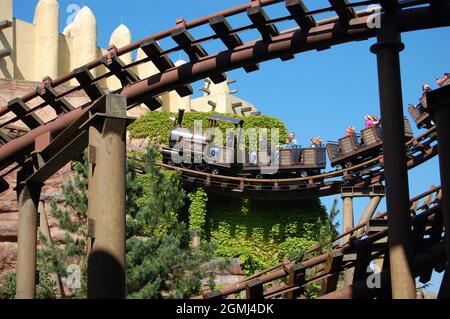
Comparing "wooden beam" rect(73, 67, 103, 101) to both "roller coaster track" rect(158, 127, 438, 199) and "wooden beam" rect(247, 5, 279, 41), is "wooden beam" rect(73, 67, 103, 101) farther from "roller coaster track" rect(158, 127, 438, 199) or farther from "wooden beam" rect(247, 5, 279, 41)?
"roller coaster track" rect(158, 127, 438, 199)

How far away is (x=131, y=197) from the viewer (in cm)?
1778

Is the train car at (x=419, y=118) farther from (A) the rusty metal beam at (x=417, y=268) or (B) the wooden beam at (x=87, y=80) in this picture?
(B) the wooden beam at (x=87, y=80)

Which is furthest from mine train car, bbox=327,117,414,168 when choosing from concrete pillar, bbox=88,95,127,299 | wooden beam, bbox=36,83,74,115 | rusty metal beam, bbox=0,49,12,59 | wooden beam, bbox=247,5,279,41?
concrete pillar, bbox=88,95,127,299

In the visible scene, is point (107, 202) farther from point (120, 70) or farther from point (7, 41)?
point (7, 41)

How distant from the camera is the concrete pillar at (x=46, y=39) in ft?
122

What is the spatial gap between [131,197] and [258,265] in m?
11.7

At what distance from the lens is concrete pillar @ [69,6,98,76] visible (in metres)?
38.8

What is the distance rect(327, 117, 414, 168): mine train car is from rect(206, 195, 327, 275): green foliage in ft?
9.89

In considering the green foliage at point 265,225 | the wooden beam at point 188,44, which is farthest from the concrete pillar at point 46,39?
the wooden beam at point 188,44

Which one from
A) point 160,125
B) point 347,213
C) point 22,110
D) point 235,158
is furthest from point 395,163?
point 160,125

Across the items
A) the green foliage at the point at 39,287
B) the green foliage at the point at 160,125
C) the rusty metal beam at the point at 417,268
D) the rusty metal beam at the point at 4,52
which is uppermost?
the rusty metal beam at the point at 4,52

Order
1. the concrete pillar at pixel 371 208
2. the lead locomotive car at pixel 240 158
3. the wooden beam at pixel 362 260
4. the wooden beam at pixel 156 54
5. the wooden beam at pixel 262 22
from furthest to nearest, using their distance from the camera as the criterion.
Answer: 1. the lead locomotive car at pixel 240 158
2. the concrete pillar at pixel 371 208
3. the wooden beam at pixel 362 260
4. the wooden beam at pixel 156 54
5. the wooden beam at pixel 262 22

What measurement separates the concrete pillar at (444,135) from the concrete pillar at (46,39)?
30996 millimetres

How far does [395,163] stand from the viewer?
6.97m
